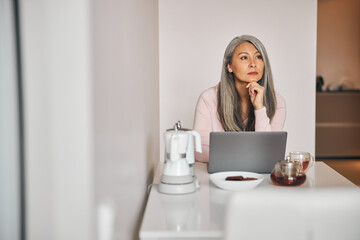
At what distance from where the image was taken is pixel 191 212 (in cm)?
145

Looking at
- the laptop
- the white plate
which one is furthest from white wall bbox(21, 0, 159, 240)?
the laptop

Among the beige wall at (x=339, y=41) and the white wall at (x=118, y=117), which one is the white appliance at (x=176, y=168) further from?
the beige wall at (x=339, y=41)

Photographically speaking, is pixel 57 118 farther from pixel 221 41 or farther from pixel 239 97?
pixel 221 41

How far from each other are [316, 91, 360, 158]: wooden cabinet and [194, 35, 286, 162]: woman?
419cm

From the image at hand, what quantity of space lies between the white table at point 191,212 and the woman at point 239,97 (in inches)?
30.2

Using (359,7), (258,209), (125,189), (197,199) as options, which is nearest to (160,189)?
(197,199)

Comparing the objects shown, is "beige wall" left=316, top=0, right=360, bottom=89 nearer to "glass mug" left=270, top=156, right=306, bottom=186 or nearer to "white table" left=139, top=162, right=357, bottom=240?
"white table" left=139, top=162, right=357, bottom=240

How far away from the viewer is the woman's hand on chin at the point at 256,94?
101 inches

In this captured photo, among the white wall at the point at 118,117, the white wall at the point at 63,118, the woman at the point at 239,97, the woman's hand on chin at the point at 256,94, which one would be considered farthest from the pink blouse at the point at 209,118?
the white wall at the point at 63,118

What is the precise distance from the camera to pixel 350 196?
3.04ft

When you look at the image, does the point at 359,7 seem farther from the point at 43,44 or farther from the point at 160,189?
the point at 43,44

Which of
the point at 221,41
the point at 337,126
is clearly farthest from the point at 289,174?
the point at 337,126

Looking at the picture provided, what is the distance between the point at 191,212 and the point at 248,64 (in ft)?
4.77

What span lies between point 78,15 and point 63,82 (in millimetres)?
135
